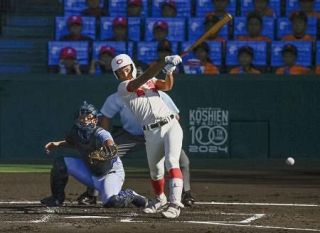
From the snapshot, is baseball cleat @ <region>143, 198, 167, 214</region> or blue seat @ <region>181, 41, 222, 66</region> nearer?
baseball cleat @ <region>143, 198, 167, 214</region>

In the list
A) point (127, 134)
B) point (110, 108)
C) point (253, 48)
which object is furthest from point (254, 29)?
point (110, 108)

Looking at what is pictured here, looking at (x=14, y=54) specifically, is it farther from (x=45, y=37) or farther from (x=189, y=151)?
(x=189, y=151)

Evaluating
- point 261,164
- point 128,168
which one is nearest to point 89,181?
point 128,168

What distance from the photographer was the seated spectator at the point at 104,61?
20.1 metres

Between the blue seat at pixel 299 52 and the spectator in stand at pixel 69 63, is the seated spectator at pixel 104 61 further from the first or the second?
the blue seat at pixel 299 52

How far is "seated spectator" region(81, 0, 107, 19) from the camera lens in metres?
21.7

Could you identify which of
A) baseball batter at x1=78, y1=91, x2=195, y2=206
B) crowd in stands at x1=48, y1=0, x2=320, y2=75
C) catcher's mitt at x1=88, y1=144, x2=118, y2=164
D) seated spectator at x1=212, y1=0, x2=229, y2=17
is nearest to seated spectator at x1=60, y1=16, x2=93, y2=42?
crowd in stands at x1=48, y1=0, x2=320, y2=75


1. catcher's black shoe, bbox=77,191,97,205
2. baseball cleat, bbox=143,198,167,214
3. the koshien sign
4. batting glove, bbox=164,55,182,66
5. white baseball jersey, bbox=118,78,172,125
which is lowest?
the koshien sign

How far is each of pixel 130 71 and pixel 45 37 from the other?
12120 millimetres

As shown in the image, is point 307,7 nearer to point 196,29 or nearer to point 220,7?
point 220,7

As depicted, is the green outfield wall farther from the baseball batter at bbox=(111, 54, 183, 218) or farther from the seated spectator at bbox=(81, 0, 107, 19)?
the baseball batter at bbox=(111, 54, 183, 218)

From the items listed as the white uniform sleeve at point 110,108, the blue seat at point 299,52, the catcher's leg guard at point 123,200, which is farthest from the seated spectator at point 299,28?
the catcher's leg guard at point 123,200

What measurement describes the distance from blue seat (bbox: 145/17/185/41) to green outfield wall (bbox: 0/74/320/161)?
172cm

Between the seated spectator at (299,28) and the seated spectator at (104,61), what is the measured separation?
3.61m
